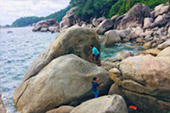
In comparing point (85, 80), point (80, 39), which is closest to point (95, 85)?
point (85, 80)

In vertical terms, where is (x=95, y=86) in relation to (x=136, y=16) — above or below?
below

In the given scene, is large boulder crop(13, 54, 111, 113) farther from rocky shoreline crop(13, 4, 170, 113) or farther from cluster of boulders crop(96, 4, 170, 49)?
cluster of boulders crop(96, 4, 170, 49)

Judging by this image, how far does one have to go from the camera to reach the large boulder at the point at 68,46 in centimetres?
993

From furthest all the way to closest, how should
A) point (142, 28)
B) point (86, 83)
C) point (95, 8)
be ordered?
point (95, 8) < point (142, 28) < point (86, 83)

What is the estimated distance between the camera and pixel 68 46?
1035 cm

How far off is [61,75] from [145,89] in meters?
3.91

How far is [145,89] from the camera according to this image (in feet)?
22.6

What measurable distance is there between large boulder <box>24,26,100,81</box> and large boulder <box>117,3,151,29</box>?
75.2ft

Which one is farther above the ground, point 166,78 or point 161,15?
point 161,15

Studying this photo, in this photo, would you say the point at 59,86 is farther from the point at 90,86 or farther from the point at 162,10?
the point at 162,10

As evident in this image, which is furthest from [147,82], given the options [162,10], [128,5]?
[128,5]

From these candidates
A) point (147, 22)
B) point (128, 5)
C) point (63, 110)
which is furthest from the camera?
point (128, 5)

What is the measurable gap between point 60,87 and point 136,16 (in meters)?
27.7

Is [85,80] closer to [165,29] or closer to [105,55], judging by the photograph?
[105,55]
